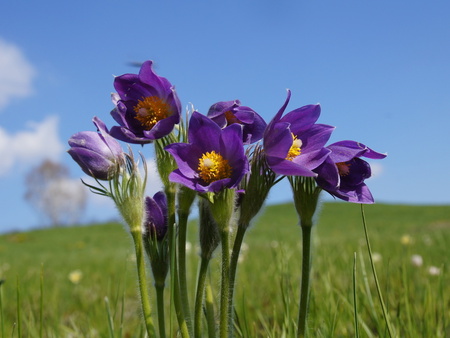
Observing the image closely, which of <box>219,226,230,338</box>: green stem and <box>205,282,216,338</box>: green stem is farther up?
<box>219,226,230,338</box>: green stem

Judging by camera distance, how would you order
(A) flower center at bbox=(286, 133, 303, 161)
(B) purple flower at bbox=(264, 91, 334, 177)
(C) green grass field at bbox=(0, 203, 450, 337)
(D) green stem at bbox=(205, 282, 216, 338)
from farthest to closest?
(C) green grass field at bbox=(0, 203, 450, 337) → (D) green stem at bbox=(205, 282, 216, 338) → (A) flower center at bbox=(286, 133, 303, 161) → (B) purple flower at bbox=(264, 91, 334, 177)

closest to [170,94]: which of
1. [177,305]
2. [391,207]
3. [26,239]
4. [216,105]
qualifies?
[216,105]

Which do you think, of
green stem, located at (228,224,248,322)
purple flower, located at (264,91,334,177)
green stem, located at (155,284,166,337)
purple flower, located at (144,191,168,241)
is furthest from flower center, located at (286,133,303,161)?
green stem, located at (155,284,166,337)

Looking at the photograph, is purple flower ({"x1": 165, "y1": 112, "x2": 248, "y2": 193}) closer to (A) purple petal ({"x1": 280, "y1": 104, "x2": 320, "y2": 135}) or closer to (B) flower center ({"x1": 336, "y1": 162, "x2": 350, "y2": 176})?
(A) purple petal ({"x1": 280, "y1": 104, "x2": 320, "y2": 135})

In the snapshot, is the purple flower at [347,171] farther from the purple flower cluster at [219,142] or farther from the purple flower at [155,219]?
the purple flower at [155,219]

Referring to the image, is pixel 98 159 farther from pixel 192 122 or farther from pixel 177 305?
pixel 177 305

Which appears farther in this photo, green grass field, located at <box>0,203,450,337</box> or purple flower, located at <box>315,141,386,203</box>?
green grass field, located at <box>0,203,450,337</box>

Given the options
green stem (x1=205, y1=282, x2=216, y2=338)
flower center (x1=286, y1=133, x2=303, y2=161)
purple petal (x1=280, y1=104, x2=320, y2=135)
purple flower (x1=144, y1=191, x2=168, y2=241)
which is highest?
purple petal (x1=280, y1=104, x2=320, y2=135)
